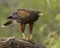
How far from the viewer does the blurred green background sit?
11.3 metres

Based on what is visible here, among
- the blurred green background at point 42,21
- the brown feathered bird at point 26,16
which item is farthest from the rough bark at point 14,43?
the blurred green background at point 42,21

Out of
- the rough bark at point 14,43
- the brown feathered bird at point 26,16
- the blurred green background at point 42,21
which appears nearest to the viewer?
the rough bark at point 14,43

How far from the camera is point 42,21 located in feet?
41.0

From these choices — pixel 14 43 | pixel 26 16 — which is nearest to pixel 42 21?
pixel 26 16

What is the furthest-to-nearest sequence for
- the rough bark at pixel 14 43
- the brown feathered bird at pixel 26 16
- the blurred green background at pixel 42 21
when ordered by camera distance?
1. the blurred green background at pixel 42 21
2. the brown feathered bird at pixel 26 16
3. the rough bark at pixel 14 43

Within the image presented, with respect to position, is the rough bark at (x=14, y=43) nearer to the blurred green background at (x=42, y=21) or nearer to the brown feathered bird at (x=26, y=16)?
the brown feathered bird at (x=26, y=16)

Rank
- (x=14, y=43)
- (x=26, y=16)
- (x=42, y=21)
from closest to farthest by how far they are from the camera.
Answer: (x=14, y=43), (x=26, y=16), (x=42, y=21)

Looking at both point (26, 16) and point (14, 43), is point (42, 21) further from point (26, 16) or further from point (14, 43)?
point (14, 43)

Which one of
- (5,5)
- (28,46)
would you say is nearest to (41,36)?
(5,5)

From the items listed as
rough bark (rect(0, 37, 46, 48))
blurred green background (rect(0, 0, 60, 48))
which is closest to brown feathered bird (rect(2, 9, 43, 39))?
rough bark (rect(0, 37, 46, 48))

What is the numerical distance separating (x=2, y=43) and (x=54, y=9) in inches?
193

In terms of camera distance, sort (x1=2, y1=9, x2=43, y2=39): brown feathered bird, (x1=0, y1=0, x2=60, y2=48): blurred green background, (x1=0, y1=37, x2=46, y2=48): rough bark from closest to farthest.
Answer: (x1=0, y1=37, x2=46, y2=48): rough bark < (x1=2, y1=9, x2=43, y2=39): brown feathered bird < (x1=0, y1=0, x2=60, y2=48): blurred green background

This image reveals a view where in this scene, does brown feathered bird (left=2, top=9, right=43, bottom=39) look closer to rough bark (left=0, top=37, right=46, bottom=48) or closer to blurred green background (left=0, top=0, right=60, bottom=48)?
rough bark (left=0, top=37, right=46, bottom=48)

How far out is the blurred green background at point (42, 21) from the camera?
1133cm
